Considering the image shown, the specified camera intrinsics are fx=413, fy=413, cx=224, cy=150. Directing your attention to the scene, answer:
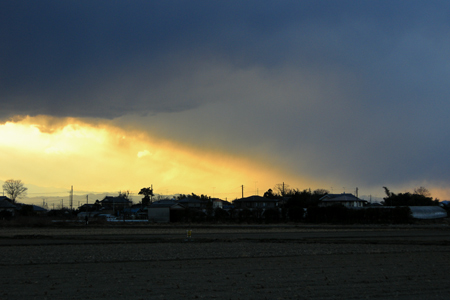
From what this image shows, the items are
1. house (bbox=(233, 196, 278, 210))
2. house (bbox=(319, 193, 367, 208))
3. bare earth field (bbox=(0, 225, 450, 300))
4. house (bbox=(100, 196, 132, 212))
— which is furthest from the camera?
house (bbox=(100, 196, 132, 212))

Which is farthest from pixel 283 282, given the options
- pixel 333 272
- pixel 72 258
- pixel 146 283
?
pixel 72 258

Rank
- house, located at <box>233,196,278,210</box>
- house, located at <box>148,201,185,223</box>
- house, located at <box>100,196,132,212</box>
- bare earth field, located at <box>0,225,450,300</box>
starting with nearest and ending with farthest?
bare earth field, located at <box>0,225,450,300</box>, house, located at <box>148,201,185,223</box>, house, located at <box>233,196,278,210</box>, house, located at <box>100,196,132,212</box>

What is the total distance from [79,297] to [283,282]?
814 cm

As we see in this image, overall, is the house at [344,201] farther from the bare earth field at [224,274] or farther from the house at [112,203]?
the bare earth field at [224,274]

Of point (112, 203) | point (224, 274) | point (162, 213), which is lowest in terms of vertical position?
point (162, 213)

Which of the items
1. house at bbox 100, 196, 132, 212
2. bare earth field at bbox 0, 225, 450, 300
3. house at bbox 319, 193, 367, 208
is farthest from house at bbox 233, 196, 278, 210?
bare earth field at bbox 0, 225, 450, 300

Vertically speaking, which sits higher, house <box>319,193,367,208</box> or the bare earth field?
house <box>319,193,367,208</box>

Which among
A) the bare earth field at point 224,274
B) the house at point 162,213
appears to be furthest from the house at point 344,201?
the bare earth field at point 224,274

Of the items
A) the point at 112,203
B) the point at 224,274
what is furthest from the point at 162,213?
the point at 112,203

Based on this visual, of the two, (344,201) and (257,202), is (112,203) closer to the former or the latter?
(257,202)

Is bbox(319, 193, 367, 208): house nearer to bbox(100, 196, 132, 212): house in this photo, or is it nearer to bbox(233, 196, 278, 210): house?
bbox(233, 196, 278, 210): house

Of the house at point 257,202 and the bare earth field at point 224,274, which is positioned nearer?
the bare earth field at point 224,274

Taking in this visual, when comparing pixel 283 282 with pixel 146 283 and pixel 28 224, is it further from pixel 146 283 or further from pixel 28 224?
pixel 28 224

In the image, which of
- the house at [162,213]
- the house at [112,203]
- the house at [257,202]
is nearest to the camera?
the house at [162,213]
